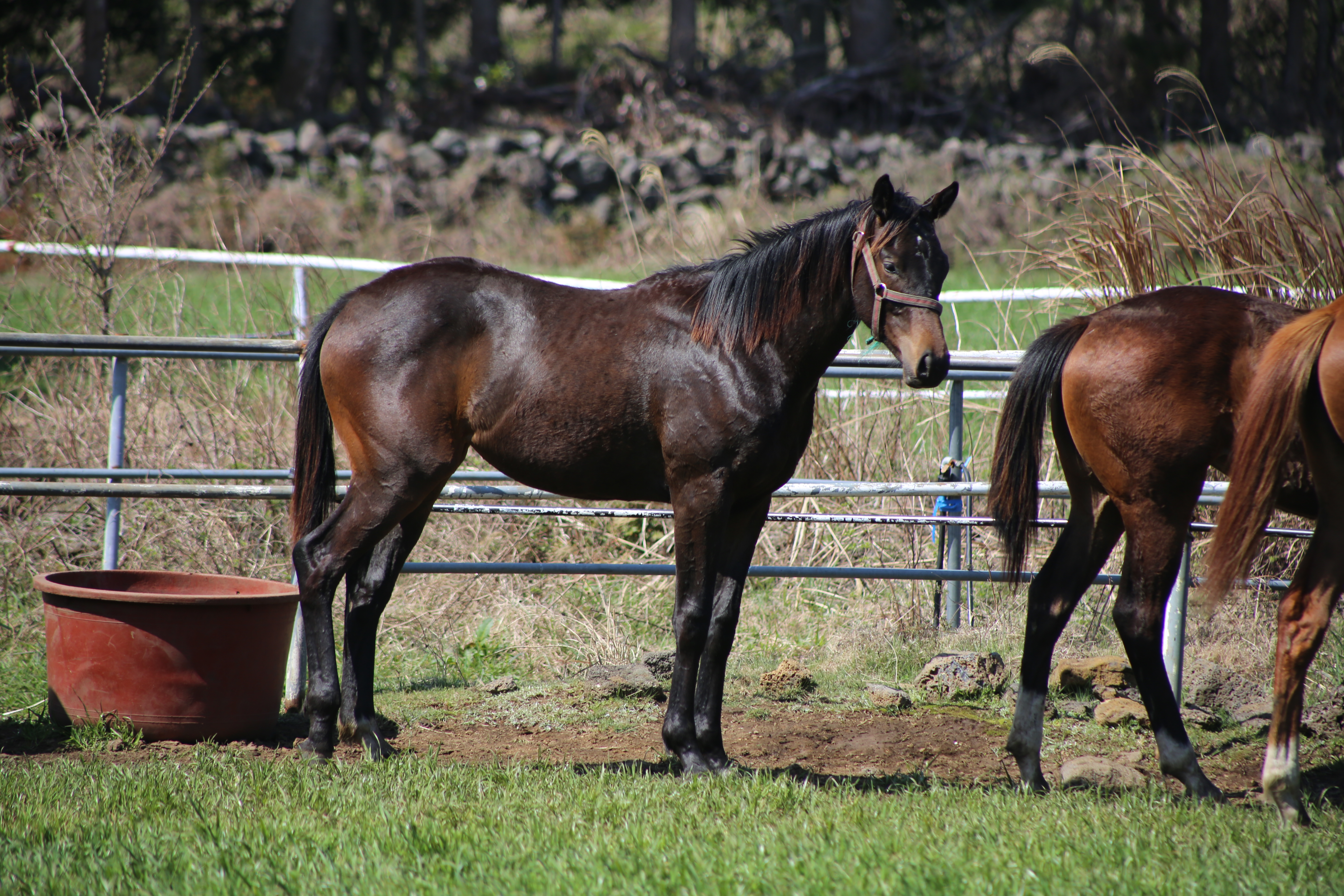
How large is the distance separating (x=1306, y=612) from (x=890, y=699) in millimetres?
1858

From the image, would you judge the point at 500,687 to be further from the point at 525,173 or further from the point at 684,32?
the point at 684,32

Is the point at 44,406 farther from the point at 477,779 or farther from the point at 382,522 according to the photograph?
the point at 477,779

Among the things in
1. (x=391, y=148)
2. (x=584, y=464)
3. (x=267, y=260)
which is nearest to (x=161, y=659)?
(x=584, y=464)

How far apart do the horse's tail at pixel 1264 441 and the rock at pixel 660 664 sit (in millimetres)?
2513

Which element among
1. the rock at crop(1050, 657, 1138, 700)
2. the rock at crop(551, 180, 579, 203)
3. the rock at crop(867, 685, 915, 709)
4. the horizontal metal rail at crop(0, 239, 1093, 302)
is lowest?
the rock at crop(867, 685, 915, 709)

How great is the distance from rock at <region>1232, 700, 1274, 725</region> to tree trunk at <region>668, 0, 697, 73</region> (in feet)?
51.8

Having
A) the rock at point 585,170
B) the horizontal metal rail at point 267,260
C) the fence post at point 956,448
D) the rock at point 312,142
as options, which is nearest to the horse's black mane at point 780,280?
the fence post at point 956,448

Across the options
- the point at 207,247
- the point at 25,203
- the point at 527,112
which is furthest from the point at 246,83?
the point at 25,203

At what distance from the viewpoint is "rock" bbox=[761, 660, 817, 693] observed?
4.78 meters

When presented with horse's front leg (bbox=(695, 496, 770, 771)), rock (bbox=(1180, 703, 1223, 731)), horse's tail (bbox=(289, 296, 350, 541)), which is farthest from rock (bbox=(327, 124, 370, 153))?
rock (bbox=(1180, 703, 1223, 731))

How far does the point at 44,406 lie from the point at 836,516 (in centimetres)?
476

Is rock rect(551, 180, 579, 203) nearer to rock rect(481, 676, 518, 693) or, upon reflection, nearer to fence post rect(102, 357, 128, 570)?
fence post rect(102, 357, 128, 570)

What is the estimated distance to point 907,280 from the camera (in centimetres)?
343

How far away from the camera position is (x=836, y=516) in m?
4.48
